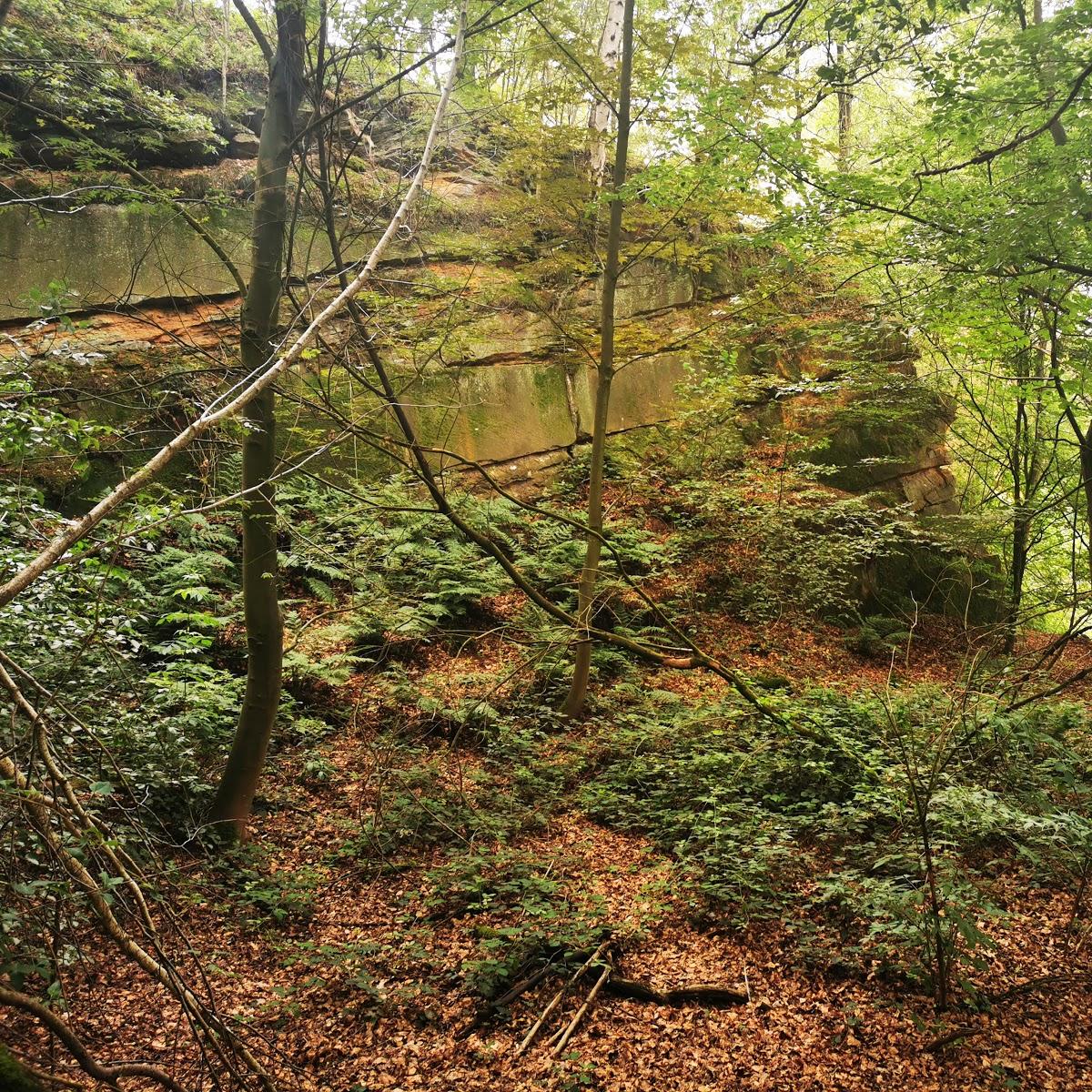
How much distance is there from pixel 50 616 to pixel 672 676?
22.7 ft

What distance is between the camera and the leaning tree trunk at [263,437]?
495 cm

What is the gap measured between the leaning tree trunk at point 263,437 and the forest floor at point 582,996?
0.76m

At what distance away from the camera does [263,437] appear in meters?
5.14

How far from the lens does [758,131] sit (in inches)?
235

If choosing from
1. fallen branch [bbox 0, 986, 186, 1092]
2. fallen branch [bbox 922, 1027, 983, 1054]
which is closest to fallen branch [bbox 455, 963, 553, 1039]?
fallen branch [bbox 0, 986, 186, 1092]

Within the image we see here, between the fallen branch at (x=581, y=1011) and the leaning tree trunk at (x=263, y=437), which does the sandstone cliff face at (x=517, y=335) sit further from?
the fallen branch at (x=581, y=1011)

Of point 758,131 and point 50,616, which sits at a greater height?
point 758,131

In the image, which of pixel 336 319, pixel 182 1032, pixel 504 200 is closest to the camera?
pixel 182 1032

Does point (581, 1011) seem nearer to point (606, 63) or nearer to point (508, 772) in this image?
point (508, 772)

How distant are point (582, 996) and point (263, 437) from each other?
4338 millimetres

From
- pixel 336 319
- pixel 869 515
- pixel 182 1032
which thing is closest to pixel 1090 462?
pixel 869 515

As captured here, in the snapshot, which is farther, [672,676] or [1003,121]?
[672,676]

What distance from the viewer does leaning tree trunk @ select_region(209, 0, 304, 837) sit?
4.95 metres

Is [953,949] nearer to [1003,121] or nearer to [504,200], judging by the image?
[1003,121]
